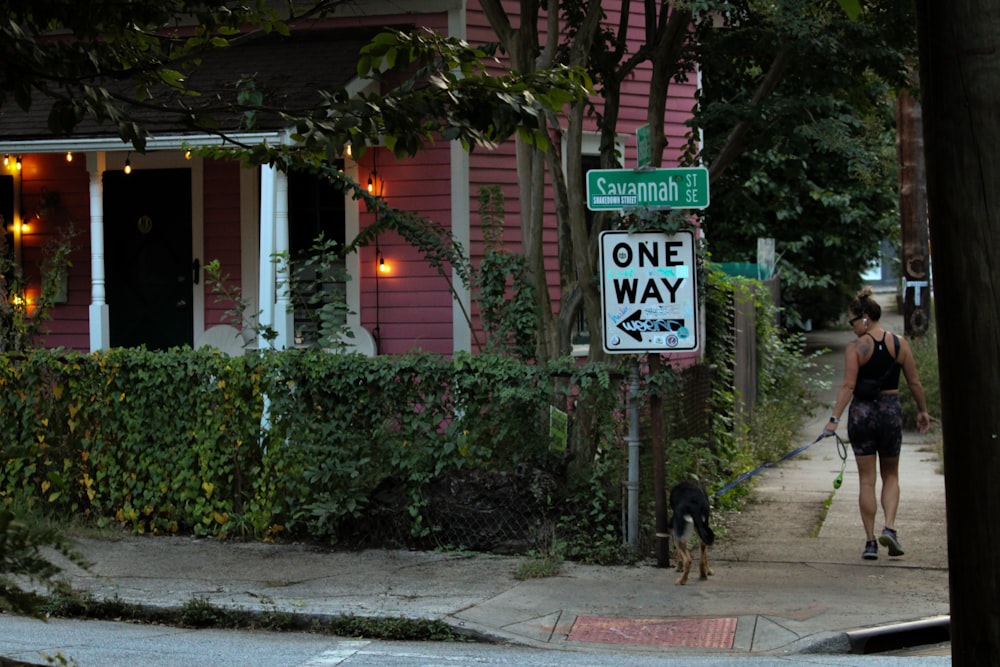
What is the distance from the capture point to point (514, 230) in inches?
539

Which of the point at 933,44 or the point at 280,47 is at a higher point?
the point at 280,47

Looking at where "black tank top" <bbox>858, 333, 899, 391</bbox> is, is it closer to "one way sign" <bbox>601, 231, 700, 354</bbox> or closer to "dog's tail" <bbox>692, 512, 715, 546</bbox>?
"one way sign" <bbox>601, 231, 700, 354</bbox>

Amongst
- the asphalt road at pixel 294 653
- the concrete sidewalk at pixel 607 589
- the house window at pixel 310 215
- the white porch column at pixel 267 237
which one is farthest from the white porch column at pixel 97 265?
the asphalt road at pixel 294 653

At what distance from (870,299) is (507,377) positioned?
2.78 m

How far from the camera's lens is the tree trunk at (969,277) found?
311cm

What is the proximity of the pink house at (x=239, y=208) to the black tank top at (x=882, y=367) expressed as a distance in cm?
445

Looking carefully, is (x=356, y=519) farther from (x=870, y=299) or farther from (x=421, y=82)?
(x=421, y=82)

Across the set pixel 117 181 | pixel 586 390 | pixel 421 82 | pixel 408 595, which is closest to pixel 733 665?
pixel 408 595

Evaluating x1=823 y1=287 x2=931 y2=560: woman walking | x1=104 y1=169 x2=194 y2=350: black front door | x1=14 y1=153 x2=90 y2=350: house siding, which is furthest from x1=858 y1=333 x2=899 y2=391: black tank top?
x1=14 y1=153 x2=90 y2=350: house siding

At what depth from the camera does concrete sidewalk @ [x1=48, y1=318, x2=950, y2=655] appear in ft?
23.2

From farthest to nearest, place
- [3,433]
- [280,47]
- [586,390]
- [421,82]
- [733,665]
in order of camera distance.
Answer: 1. [280,47]
2. [421,82]
3. [3,433]
4. [586,390]
5. [733,665]

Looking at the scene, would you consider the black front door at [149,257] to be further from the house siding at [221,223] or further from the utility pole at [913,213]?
the utility pole at [913,213]

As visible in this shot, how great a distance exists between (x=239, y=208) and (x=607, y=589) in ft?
26.0

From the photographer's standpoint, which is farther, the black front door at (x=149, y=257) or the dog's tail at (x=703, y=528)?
the black front door at (x=149, y=257)
